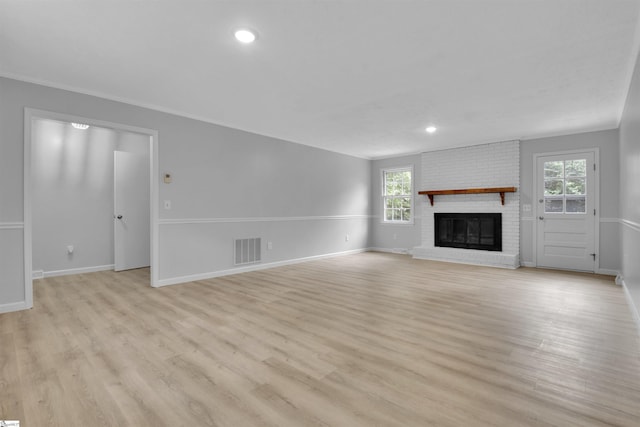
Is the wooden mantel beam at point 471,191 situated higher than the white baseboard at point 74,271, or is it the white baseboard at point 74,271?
the wooden mantel beam at point 471,191

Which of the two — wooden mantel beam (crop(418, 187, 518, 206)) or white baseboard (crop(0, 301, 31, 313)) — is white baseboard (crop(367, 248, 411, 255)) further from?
white baseboard (crop(0, 301, 31, 313))

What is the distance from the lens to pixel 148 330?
2.71 m

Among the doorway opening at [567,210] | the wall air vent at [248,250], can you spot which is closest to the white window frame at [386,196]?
the doorway opening at [567,210]

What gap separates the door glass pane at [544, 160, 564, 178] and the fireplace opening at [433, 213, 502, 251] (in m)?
1.07

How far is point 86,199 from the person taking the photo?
5336 mm

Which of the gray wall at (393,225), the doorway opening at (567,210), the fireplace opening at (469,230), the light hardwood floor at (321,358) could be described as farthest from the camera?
the gray wall at (393,225)

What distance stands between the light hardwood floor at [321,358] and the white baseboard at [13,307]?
0.15 meters

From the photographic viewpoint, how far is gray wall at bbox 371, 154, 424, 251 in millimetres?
7309

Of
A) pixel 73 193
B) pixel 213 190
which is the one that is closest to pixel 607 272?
pixel 213 190

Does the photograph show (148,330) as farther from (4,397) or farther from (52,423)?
(52,423)

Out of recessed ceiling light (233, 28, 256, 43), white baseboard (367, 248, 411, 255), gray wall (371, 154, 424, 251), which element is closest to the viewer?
recessed ceiling light (233, 28, 256, 43)

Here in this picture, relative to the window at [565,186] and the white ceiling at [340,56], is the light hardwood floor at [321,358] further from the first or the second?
the white ceiling at [340,56]

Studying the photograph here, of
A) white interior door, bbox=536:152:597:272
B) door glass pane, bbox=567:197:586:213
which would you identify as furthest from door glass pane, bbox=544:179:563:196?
door glass pane, bbox=567:197:586:213

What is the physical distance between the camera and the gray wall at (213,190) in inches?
127
